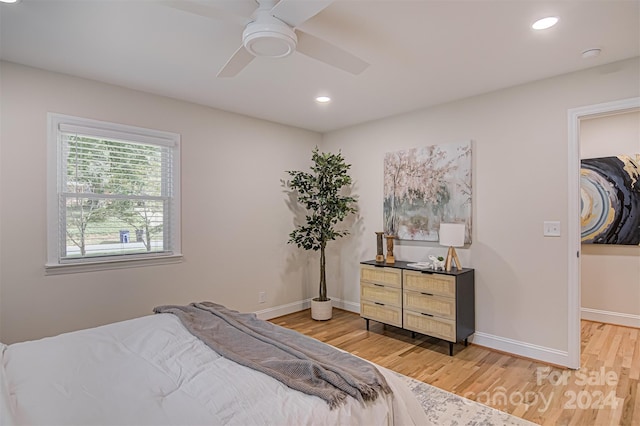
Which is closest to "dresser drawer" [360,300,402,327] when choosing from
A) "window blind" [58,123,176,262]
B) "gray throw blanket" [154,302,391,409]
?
"gray throw blanket" [154,302,391,409]

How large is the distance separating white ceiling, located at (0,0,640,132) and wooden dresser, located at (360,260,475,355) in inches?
72.8

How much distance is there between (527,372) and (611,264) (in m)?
2.35

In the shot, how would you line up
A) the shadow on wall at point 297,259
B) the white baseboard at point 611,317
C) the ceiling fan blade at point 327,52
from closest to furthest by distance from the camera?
the ceiling fan blade at point 327,52
the white baseboard at point 611,317
the shadow on wall at point 297,259

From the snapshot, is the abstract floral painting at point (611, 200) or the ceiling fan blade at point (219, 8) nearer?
the ceiling fan blade at point (219, 8)

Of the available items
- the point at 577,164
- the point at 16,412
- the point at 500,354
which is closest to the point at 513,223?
the point at 577,164

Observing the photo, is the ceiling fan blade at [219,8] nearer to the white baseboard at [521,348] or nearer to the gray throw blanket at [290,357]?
the gray throw blanket at [290,357]

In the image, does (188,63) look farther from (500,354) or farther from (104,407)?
(500,354)

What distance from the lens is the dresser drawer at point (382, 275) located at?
367cm

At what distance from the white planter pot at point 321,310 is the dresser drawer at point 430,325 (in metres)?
1.10

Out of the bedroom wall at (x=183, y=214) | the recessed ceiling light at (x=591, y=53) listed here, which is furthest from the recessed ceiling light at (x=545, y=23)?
the bedroom wall at (x=183, y=214)

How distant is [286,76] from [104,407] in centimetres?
262

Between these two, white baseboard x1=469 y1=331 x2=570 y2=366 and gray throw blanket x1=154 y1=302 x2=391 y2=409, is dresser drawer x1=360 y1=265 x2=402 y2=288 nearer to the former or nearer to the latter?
white baseboard x1=469 y1=331 x2=570 y2=366

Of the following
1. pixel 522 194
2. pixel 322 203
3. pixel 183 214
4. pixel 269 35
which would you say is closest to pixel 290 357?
pixel 269 35

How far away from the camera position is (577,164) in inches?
114
